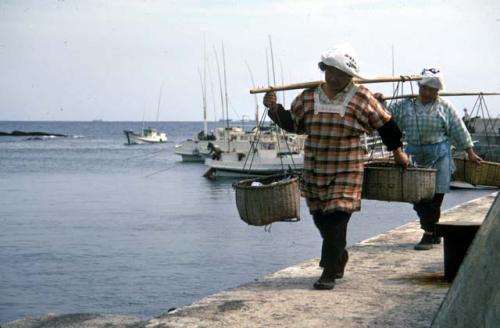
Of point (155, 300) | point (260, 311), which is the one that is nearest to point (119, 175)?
point (155, 300)

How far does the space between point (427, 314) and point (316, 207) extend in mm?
1186

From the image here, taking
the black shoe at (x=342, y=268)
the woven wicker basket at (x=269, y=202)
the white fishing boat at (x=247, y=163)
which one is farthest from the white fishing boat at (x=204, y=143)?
the black shoe at (x=342, y=268)

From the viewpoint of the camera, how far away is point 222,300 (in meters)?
5.80

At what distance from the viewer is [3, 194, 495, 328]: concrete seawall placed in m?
5.17

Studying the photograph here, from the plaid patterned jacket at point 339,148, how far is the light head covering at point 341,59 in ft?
0.59

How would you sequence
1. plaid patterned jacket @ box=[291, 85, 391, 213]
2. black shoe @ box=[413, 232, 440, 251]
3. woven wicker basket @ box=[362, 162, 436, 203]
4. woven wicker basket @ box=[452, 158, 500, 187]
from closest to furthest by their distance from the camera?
plaid patterned jacket @ box=[291, 85, 391, 213] → woven wicker basket @ box=[362, 162, 436, 203] → black shoe @ box=[413, 232, 440, 251] → woven wicker basket @ box=[452, 158, 500, 187]

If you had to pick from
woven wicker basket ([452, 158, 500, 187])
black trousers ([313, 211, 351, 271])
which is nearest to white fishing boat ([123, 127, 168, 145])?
woven wicker basket ([452, 158, 500, 187])

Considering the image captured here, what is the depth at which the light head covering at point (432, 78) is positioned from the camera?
7.39m

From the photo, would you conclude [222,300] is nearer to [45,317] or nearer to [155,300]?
[45,317]

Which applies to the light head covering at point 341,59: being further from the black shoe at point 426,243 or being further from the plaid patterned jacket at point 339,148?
the black shoe at point 426,243

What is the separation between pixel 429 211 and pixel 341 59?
2.33 metres

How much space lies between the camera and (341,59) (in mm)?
5902

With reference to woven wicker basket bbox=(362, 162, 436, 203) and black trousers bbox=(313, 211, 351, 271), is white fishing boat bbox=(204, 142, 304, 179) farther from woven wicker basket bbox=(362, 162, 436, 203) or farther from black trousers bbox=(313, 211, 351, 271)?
black trousers bbox=(313, 211, 351, 271)

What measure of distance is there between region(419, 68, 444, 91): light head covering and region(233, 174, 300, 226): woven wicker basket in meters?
1.64
